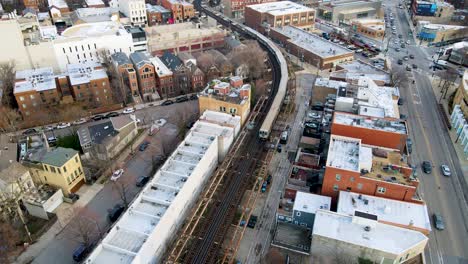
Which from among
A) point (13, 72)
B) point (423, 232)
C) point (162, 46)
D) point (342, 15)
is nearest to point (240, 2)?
point (342, 15)

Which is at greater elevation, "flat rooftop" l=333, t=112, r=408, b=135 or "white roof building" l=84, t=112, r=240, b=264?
"flat rooftop" l=333, t=112, r=408, b=135

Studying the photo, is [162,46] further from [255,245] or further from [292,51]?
[255,245]

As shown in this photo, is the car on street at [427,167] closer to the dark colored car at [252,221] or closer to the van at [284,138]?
the van at [284,138]

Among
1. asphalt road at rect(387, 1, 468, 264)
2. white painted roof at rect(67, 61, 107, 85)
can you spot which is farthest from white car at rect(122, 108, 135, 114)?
asphalt road at rect(387, 1, 468, 264)

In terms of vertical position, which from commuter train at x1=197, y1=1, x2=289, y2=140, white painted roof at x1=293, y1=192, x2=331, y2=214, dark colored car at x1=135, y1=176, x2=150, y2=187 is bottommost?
dark colored car at x1=135, y1=176, x2=150, y2=187

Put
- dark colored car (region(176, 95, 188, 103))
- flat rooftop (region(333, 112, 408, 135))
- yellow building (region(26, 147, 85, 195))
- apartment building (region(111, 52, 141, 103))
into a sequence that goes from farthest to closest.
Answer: dark colored car (region(176, 95, 188, 103)) < apartment building (region(111, 52, 141, 103)) < flat rooftop (region(333, 112, 408, 135)) < yellow building (region(26, 147, 85, 195))

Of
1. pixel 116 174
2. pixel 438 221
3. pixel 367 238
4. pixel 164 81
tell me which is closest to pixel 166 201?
pixel 116 174

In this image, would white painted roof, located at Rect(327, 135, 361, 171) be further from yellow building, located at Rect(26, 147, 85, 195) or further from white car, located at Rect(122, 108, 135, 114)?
white car, located at Rect(122, 108, 135, 114)
